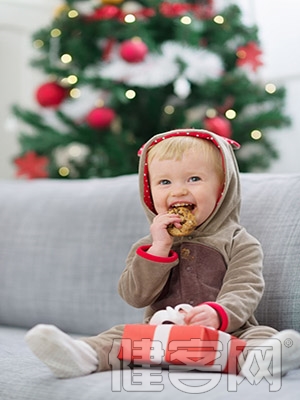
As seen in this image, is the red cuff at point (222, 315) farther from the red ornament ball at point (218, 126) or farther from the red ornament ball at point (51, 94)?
the red ornament ball at point (51, 94)

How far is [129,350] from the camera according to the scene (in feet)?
4.58

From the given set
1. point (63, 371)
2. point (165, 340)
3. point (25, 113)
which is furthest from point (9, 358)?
point (25, 113)

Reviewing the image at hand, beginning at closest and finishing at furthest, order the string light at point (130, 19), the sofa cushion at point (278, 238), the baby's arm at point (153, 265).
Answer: the baby's arm at point (153, 265), the sofa cushion at point (278, 238), the string light at point (130, 19)

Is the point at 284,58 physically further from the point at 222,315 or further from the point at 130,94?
the point at 222,315

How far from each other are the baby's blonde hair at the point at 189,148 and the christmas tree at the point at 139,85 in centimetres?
119

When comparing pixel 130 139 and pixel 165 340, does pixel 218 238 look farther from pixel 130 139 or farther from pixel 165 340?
pixel 130 139

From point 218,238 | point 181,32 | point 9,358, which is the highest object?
point 181,32

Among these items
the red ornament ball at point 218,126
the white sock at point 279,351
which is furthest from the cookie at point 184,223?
the red ornament ball at point 218,126

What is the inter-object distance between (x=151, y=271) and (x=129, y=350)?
0.16m

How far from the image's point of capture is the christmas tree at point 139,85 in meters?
2.79

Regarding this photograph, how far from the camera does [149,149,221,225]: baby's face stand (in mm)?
1488

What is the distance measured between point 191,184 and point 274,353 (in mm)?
371

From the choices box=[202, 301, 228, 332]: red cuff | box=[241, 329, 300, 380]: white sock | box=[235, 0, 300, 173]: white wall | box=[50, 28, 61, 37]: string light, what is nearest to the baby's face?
box=[202, 301, 228, 332]: red cuff

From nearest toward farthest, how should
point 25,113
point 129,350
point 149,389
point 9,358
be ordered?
point 149,389 < point 129,350 < point 9,358 < point 25,113
